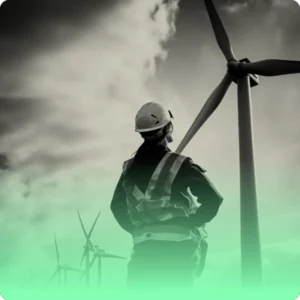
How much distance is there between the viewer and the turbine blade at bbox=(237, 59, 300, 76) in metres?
6.62

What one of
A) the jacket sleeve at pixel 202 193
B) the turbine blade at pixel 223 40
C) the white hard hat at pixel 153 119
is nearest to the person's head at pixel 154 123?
the white hard hat at pixel 153 119

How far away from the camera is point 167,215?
3.20m

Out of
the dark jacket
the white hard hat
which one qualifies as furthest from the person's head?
the dark jacket

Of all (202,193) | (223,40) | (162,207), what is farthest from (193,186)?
(223,40)

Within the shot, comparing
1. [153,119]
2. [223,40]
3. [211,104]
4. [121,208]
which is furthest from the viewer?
[223,40]

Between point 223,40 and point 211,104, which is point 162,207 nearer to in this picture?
point 211,104

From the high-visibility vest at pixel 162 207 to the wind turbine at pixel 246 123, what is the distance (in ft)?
4.05

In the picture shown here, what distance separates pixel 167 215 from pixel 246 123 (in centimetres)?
437

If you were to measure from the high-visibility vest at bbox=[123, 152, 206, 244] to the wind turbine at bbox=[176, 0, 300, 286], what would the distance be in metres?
1.23

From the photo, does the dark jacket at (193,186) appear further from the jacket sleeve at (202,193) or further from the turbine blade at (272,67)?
the turbine blade at (272,67)

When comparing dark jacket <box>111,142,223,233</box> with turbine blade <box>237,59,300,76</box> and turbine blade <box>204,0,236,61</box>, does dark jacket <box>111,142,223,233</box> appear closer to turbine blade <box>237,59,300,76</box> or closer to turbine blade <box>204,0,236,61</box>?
turbine blade <box>237,59,300,76</box>

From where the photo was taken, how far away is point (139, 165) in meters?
3.39

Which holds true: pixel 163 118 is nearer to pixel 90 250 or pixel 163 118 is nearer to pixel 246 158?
pixel 246 158

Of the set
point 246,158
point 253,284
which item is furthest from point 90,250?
point 253,284
